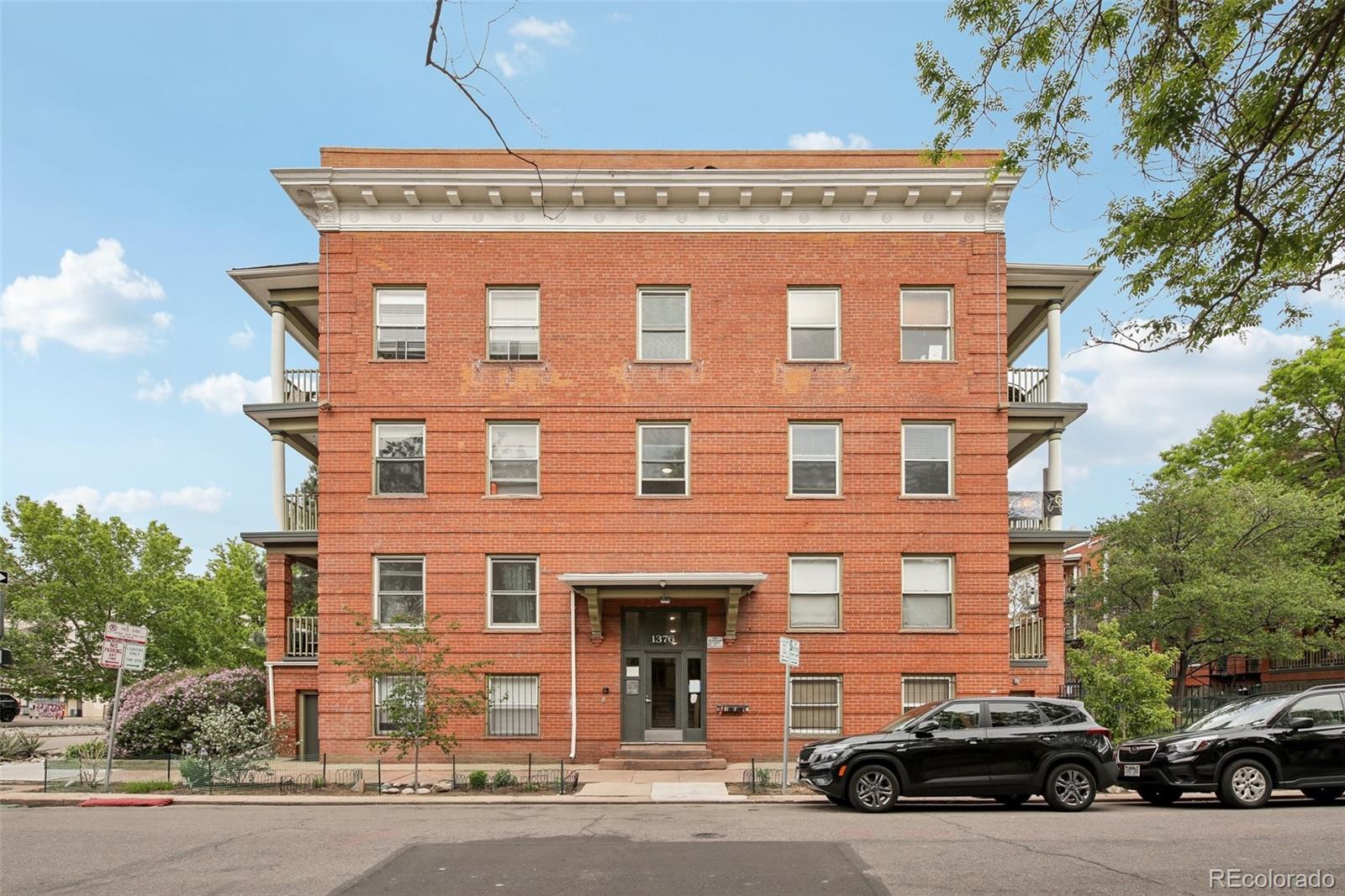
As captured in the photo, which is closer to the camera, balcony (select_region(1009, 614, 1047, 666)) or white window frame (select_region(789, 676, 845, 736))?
white window frame (select_region(789, 676, 845, 736))

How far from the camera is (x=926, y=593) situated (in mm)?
23141

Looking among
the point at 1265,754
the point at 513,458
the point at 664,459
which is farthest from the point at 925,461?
the point at 1265,754

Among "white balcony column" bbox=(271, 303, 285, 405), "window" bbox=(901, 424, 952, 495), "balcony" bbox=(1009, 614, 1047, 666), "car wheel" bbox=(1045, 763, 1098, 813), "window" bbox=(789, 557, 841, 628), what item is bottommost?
"car wheel" bbox=(1045, 763, 1098, 813)

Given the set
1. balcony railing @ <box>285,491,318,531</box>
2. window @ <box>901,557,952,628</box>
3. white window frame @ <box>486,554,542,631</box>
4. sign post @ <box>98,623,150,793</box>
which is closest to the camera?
sign post @ <box>98,623,150,793</box>

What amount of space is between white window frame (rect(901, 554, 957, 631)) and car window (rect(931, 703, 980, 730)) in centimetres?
724

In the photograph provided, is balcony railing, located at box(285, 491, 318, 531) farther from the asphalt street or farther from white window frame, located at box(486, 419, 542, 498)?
the asphalt street

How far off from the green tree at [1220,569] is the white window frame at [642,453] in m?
15.0

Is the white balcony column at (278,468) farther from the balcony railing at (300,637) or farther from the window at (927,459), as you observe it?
the window at (927,459)

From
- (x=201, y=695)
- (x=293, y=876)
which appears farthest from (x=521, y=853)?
(x=201, y=695)

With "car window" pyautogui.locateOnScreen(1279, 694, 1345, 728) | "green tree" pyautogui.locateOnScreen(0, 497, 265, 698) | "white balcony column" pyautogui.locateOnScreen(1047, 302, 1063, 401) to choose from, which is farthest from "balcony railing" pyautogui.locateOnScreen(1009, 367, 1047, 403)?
"green tree" pyautogui.locateOnScreen(0, 497, 265, 698)

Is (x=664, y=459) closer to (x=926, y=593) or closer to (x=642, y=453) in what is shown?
(x=642, y=453)

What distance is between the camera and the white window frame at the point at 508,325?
2342cm

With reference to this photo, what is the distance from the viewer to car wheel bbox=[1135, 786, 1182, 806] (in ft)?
52.2

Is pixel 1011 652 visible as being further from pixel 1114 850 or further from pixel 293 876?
pixel 293 876
